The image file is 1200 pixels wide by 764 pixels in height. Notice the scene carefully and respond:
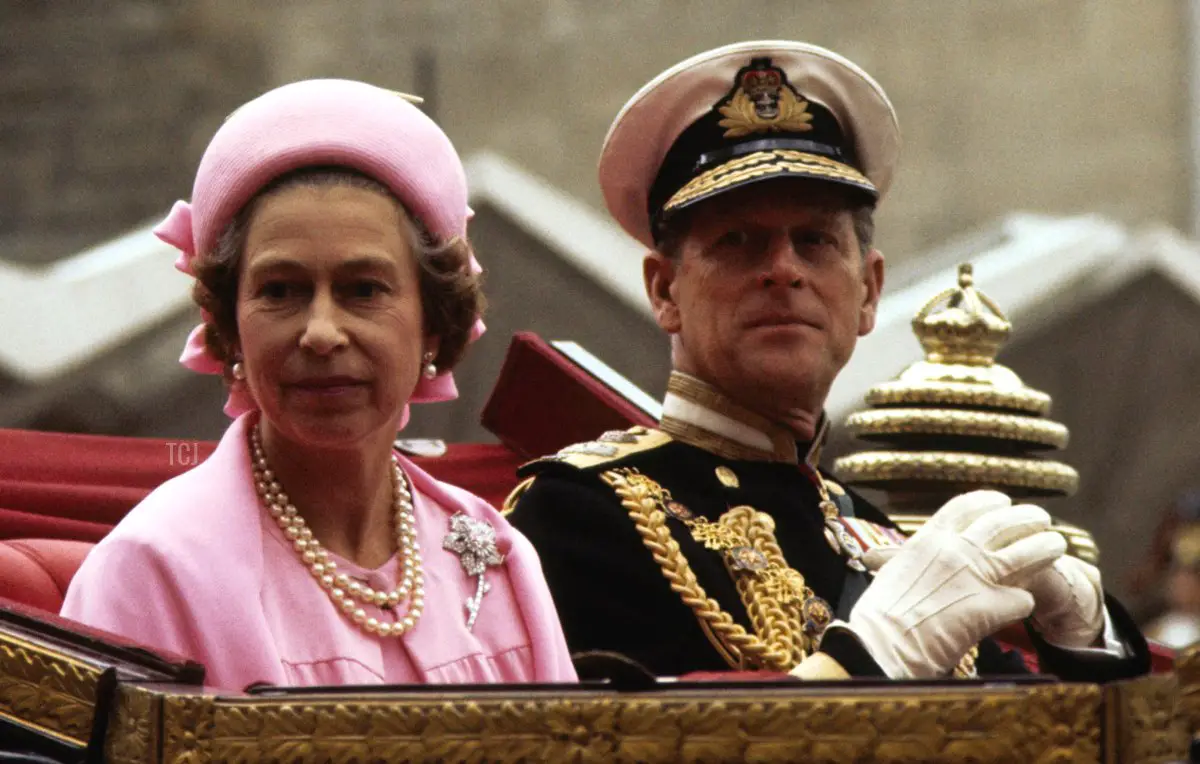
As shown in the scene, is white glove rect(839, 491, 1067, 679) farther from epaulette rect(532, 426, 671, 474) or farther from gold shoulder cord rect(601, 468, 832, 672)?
epaulette rect(532, 426, 671, 474)

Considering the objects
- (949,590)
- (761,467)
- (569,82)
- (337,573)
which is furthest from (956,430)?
(569,82)

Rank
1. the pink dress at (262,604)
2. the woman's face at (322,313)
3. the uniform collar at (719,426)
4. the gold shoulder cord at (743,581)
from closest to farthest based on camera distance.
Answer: the pink dress at (262,604) < the woman's face at (322,313) < the gold shoulder cord at (743,581) < the uniform collar at (719,426)

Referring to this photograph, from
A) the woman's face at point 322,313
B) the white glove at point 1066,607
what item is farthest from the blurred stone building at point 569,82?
the woman's face at point 322,313

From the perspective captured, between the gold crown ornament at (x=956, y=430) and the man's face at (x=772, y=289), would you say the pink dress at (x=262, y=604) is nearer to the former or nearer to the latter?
the man's face at (x=772, y=289)

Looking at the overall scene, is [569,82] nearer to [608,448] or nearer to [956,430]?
[956,430]

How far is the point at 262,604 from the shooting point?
2143mm

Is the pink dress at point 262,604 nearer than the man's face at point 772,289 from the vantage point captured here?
Yes

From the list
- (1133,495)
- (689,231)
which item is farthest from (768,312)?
(1133,495)

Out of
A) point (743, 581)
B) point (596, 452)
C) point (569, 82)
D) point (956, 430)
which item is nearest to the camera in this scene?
point (743, 581)

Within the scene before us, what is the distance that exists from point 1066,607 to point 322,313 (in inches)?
37.8

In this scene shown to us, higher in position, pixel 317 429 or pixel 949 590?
pixel 317 429

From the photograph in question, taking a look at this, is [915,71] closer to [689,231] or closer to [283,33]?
[283,33]

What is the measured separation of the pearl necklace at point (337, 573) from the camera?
2.21m

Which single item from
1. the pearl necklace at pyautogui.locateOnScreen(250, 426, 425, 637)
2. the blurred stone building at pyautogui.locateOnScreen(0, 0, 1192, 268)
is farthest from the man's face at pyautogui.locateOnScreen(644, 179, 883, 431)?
the blurred stone building at pyautogui.locateOnScreen(0, 0, 1192, 268)
